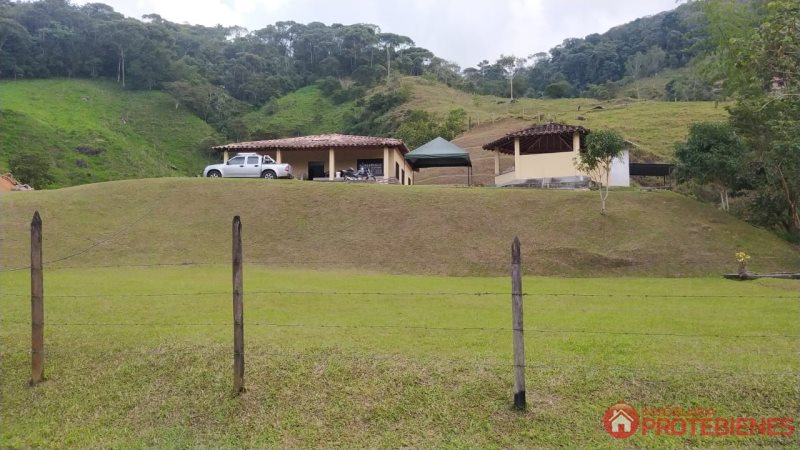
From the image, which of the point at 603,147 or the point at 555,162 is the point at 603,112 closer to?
the point at 555,162

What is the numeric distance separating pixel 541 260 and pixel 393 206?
24.4 ft

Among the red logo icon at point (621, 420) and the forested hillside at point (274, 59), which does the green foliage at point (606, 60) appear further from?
the red logo icon at point (621, 420)

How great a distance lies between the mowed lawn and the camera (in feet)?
17.2

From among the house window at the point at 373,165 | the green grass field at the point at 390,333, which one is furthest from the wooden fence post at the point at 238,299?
the house window at the point at 373,165

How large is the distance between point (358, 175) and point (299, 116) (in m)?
47.4

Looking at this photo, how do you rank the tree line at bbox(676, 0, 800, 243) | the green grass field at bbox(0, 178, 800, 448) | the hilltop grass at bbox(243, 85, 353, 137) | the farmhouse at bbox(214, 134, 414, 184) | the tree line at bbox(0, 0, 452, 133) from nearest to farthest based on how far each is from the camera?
1. the green grass field at bbox(0, 178, 800, 448)
2. the tree line at bbox(676, 0, 800, 243)
3. the farmhouse at bbox(214, 134, 414, 184)
4. the hilltop grass at bbox(243, 85, 353, 137)
5. the tree line at bbox(0, 0, 452, 133)

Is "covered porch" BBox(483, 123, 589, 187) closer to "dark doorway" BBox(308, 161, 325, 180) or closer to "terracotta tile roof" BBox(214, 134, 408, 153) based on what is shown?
"terracotta tile roof" BBox(214, 134, 408, 153)

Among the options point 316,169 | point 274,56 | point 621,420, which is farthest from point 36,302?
point 274,56

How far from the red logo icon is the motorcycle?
25.8 m

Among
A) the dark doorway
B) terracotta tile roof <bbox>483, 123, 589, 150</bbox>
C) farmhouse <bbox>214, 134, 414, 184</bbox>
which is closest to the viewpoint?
terracotta tile roof <bbox>483, 123, 589, 150</bbox>

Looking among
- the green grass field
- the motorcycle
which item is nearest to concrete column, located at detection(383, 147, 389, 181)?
the motorcycle

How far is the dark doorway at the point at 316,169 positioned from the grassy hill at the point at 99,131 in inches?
940

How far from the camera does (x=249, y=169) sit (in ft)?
98.5

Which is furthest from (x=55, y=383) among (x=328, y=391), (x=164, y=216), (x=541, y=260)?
(x=164, y=216)
